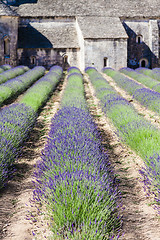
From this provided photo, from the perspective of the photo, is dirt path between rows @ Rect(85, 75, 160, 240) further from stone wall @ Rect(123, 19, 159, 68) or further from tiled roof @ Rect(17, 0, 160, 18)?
tiled roof @ Rect(17, 0, 160, 18)

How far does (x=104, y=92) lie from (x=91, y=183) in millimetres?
6924

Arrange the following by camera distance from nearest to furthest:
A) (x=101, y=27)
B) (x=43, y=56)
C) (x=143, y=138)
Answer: (x=143, y=138), (x=101, y=27), (x=43, y=56)

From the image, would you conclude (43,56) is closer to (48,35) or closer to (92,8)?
(48,35)

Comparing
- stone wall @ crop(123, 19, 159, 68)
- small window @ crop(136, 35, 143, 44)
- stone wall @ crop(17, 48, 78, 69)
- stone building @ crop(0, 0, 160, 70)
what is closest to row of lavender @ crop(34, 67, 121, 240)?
stone building @ crop(0, 0, 160, 70)

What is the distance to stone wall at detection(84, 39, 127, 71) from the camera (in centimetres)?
2158

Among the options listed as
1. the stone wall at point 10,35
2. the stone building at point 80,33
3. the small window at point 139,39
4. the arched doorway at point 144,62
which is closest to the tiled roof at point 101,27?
the stone building at point 80,33

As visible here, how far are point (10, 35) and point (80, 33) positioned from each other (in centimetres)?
529

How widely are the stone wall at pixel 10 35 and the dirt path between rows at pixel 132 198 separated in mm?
17777

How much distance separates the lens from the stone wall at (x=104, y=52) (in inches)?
850

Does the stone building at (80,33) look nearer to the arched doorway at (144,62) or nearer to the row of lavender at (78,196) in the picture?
the arched doorway at (144,62)

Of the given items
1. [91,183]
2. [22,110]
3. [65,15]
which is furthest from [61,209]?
[65,15]

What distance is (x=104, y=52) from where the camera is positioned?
21812 mm

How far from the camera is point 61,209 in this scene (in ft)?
7.86

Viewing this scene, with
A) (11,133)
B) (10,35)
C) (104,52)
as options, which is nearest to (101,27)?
(104,52)
